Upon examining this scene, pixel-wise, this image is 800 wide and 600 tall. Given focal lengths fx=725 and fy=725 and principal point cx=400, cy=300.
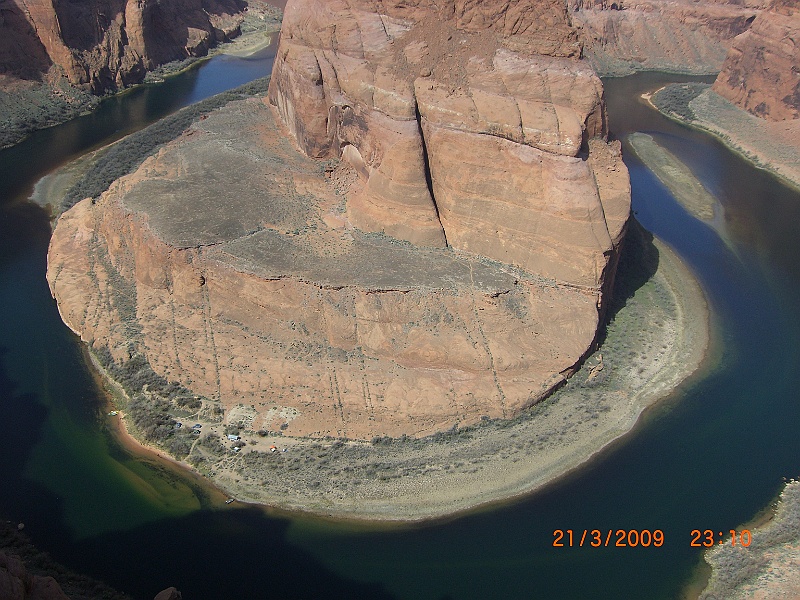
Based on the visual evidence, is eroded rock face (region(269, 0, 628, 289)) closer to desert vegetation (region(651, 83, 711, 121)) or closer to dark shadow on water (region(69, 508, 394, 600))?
dark shadow on water (region(69, 508, 394, 600))

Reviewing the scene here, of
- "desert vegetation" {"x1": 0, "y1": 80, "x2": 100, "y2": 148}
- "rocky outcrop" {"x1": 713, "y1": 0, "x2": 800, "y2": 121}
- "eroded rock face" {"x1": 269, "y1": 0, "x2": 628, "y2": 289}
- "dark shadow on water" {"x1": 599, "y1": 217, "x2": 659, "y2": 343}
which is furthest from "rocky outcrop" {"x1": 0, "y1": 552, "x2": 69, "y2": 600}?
"rocky outcrop" {"x1": 713, "y1": 0, "x2": 800, "y2": 121}

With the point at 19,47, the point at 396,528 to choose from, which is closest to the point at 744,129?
the point at 396,528

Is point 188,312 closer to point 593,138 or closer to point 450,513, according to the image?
point 450,513

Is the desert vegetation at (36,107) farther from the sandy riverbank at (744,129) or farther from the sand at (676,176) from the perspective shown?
the sandy riverbank at (744,129)

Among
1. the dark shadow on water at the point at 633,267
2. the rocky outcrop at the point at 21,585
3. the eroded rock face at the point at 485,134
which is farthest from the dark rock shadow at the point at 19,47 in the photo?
the rocky outcrop at the point at 21,585

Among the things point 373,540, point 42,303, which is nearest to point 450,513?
point 373,540
